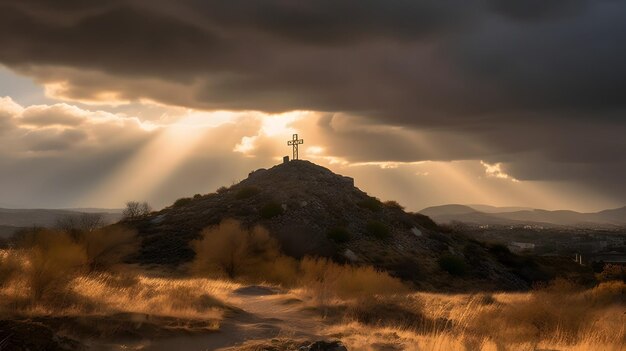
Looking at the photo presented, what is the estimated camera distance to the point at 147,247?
5241 cm

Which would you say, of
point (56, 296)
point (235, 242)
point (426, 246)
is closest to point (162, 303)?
point (56, 296)

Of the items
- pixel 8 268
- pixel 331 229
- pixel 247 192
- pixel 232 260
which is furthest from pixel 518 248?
pixel 8 268

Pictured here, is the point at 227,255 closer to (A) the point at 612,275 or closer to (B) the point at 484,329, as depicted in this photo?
(B) the point at 484,329

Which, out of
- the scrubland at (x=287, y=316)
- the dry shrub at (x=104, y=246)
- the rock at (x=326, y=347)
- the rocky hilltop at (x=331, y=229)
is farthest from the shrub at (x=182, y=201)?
the rock at (x=326, y=347)

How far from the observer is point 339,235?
54.5 metres

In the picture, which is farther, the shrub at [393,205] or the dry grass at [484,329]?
the shrub at [393,205]

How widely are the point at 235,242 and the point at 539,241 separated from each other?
14004cm

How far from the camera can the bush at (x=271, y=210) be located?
56844mm

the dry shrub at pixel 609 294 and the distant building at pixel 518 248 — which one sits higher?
the dry shrub at pixel 609 294

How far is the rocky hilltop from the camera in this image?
50.7 metres

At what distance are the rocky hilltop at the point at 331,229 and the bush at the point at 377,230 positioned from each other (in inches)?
4.0

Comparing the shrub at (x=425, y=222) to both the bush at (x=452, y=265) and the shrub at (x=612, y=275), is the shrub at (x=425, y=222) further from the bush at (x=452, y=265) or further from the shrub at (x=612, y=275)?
the shrub at (x=612, y=275)

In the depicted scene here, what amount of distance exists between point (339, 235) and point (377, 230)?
5575 mm

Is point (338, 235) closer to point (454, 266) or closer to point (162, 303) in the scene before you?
point (454, 266)
